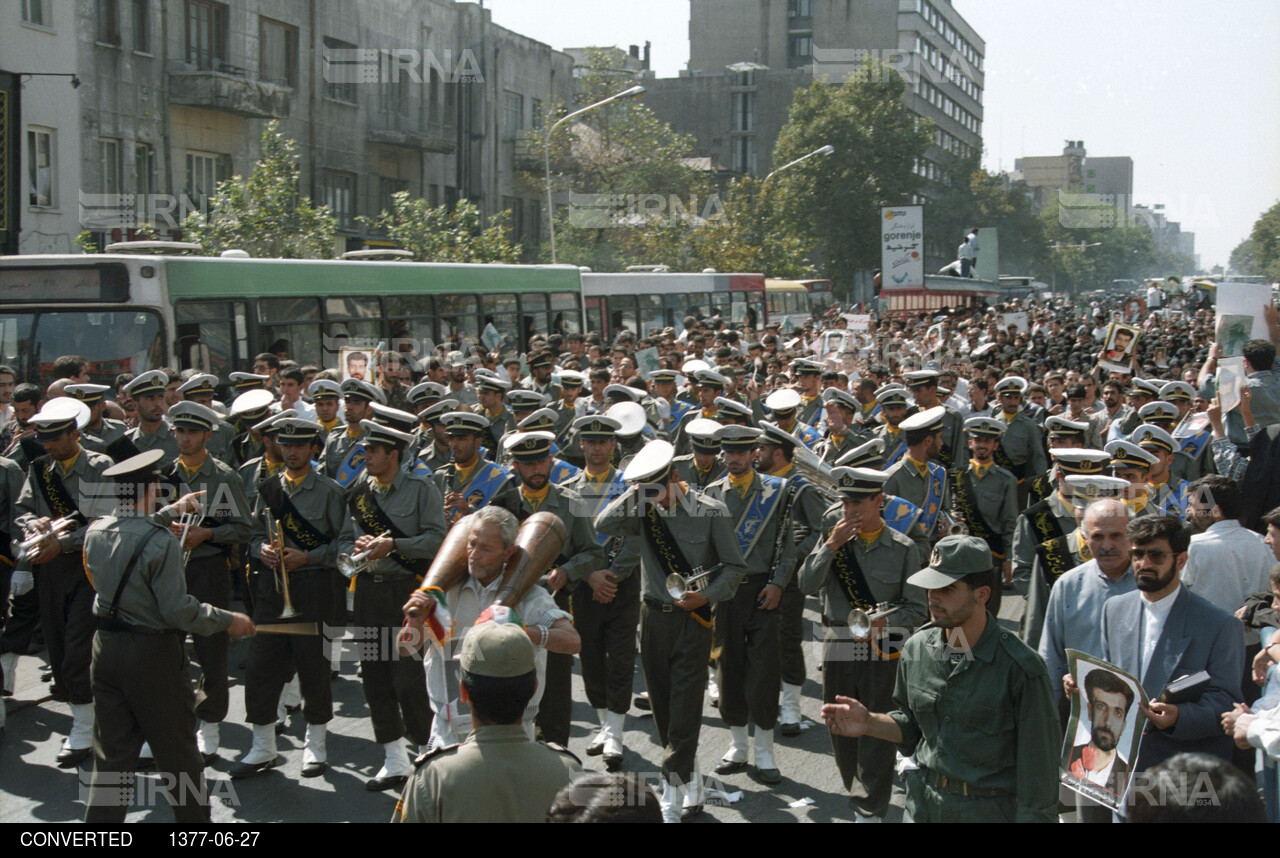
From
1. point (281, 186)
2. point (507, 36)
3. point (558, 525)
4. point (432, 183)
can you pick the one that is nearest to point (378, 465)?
point (558, 525)

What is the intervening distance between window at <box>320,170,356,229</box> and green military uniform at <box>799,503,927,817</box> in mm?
29043

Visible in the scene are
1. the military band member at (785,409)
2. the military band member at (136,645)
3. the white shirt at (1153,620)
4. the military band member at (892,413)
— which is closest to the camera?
the white shirt at (1153,620)

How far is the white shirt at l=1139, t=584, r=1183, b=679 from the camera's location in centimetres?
490

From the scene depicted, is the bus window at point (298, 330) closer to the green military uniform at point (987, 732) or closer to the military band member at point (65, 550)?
the military band member at point (65, 550)

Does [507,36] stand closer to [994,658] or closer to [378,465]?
[378,465]

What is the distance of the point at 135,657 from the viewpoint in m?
5.66

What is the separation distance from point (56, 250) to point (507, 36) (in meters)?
23.2

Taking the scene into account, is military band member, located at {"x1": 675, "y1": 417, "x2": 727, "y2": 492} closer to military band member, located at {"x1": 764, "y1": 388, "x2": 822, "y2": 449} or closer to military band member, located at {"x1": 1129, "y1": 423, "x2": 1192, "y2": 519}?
military band member, located at {"x1": 764, "y1": 388, "x2": 822, "y2": 449}

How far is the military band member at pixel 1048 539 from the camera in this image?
6582 mm

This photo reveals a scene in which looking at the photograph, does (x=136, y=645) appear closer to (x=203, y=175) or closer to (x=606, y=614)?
(x=606, y=614)

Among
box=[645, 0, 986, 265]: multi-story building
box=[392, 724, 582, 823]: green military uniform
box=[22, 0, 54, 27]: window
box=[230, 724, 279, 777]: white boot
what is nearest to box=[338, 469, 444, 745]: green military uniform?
box=[230, 724, 279, 777]: white boot

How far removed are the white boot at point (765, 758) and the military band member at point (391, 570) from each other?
1937 millimetres

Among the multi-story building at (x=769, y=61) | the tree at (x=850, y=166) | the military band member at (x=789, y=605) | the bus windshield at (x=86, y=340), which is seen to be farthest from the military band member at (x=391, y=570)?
the multi-story building at (x=769, y=61)

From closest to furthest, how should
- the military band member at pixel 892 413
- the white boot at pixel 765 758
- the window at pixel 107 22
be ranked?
1. the white boot at pixel 765 758
2. the military band member at pixel 892 413
3. the window at pixel 107 22
